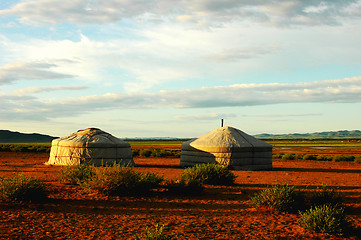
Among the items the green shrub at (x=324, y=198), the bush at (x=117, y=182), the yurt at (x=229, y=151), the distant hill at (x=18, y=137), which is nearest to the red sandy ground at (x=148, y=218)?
the bush at (x=117, y=182)

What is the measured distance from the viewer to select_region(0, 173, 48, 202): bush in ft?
28.3

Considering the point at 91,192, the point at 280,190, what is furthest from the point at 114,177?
the point at 280,190

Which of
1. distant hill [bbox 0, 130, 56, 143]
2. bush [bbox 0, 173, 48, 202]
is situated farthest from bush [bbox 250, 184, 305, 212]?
distant hill [bbox 0, 130, 56, 143]

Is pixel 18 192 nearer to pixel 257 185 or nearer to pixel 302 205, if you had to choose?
pixel 302 205

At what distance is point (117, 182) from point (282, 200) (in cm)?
419

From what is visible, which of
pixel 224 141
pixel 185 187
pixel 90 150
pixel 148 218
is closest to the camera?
pixel 148 218

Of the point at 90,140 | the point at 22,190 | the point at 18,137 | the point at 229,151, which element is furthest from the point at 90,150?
the point at 18,137

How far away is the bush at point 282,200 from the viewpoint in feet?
27.4

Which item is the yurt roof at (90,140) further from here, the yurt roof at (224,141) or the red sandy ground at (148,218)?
the red sandy ground at (148,218)

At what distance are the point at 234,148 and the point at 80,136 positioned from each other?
27.1ft

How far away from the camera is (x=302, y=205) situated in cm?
856

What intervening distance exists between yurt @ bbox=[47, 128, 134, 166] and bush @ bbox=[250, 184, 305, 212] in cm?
1129

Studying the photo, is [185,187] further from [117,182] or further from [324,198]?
[324,198]

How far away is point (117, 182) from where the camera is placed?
9805 millimetres
